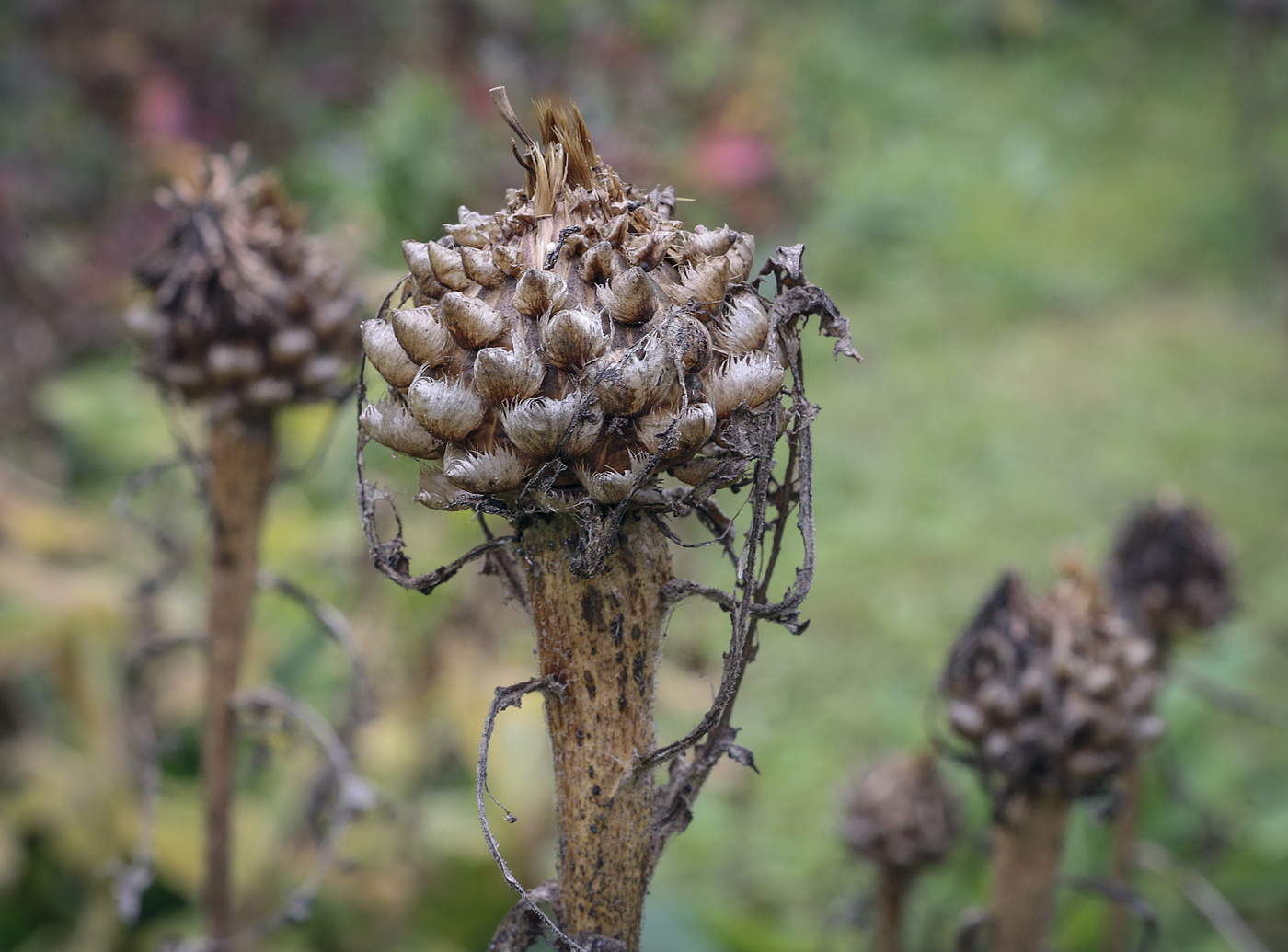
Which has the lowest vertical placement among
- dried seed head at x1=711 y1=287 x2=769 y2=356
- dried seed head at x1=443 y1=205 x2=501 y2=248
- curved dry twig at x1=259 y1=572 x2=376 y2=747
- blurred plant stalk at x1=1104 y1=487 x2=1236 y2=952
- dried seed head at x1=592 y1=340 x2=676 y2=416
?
dried seed head at x1=592 y1=340 x2=676 y2=416

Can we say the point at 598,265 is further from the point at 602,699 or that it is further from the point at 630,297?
the point at 602,699

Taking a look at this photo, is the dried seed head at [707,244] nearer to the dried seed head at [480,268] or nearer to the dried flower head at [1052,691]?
the dried seed head at [480,268]

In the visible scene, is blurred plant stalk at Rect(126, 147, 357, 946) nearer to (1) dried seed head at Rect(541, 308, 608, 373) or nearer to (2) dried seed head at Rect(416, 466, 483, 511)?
(2) dried seed head at Rect(416, 466, 483, 511)

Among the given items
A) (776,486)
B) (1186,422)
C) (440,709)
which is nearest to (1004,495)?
(1186,422)

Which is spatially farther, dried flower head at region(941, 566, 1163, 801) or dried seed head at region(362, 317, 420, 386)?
dried flower head at region(941, 566, 1163, 801)

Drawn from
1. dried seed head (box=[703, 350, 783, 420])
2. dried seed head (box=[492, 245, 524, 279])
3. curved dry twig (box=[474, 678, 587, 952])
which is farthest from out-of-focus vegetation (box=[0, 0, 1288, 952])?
dried seed head (box=[492, 245, 524, 279])
